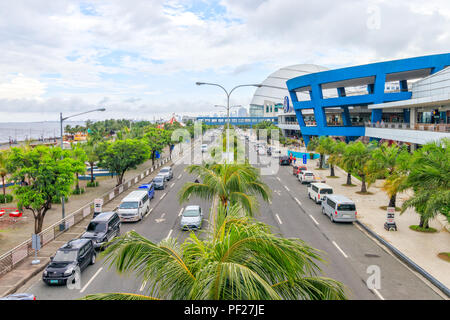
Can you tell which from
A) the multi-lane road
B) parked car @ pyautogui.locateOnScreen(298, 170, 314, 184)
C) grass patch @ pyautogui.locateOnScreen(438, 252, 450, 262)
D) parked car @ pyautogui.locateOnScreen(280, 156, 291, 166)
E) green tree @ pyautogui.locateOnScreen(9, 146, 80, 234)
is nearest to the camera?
the multi-lane road

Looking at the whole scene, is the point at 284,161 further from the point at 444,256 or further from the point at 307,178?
the point at 444,256

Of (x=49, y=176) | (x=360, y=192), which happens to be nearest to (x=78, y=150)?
(x=49, y=176)

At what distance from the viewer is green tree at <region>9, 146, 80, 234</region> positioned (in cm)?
2012

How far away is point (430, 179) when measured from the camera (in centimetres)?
1698

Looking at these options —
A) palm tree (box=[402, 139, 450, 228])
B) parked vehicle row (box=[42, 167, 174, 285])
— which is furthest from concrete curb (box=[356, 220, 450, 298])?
parked vehicle row (box=[42, 167, 174, 285])

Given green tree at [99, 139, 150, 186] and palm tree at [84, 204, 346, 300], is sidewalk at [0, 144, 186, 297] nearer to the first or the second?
palm tree at [84, 204, 346, 300]

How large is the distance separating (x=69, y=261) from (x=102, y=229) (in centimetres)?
490

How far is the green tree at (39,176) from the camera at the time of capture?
792 inches

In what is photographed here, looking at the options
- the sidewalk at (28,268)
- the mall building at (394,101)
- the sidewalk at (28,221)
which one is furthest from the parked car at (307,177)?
the sidewalk at (28,268)

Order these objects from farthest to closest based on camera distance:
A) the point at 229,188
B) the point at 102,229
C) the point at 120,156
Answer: the point at 120,156 → the point at 102,229 → the point at 229,188

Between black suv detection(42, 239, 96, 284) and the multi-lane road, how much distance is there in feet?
1.35

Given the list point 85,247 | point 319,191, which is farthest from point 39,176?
point 319,191
